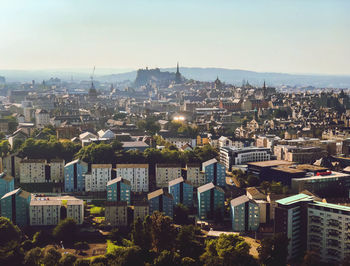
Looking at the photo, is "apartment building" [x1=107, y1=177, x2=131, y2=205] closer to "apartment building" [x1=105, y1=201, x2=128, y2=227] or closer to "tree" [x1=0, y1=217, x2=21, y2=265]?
"apartment building" [x1=105, y1=201, x2=128, y2=227]

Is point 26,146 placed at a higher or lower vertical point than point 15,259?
higher

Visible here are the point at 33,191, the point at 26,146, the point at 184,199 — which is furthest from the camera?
the point at 26,146

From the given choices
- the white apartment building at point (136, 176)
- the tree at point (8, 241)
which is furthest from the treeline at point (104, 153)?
the tree at point (8, 241)

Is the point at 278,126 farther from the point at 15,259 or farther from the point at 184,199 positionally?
the point at 15,259

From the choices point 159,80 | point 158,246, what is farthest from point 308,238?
point 159,80

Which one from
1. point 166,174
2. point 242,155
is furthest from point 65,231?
point 242,155

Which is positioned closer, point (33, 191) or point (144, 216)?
point (144, 216)
